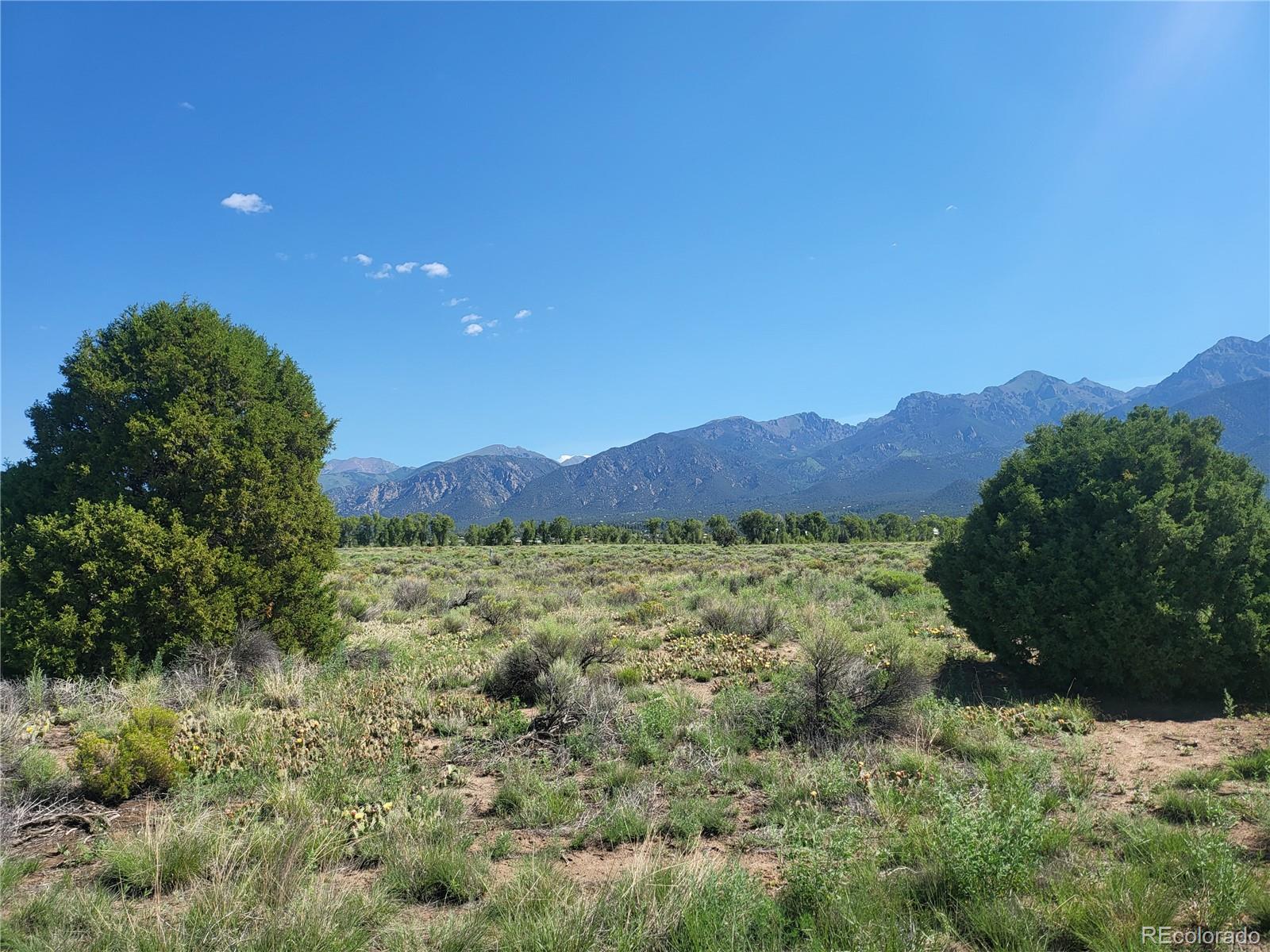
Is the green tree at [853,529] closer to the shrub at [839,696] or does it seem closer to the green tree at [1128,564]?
the green tree at [1128,564]

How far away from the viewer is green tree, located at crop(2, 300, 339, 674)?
7.01 meters

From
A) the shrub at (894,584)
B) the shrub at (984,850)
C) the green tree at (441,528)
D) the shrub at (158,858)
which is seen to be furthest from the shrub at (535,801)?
the green tree at (441,528)

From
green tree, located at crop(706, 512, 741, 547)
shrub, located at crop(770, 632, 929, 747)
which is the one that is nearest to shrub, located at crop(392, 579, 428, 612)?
shrub, located at crop(770, 632, 929, 747)

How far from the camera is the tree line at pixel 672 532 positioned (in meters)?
58.7

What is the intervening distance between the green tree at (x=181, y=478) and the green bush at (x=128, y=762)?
2.37 meters

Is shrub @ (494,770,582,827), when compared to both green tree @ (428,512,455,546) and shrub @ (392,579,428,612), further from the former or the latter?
green tree @ (428,512,455,546)

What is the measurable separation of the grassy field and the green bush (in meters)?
0.11

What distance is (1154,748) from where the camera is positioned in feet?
18.0

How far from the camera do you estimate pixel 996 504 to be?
7.89 m

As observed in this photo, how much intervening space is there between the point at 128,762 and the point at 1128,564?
969 cm

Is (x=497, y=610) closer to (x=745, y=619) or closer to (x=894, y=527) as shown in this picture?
(x=745, y=619)

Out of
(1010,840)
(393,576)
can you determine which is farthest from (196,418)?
(393,576)

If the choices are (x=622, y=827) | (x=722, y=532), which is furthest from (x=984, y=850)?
(x=722, y=532)

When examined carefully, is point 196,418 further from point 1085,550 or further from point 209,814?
point 1085,550
